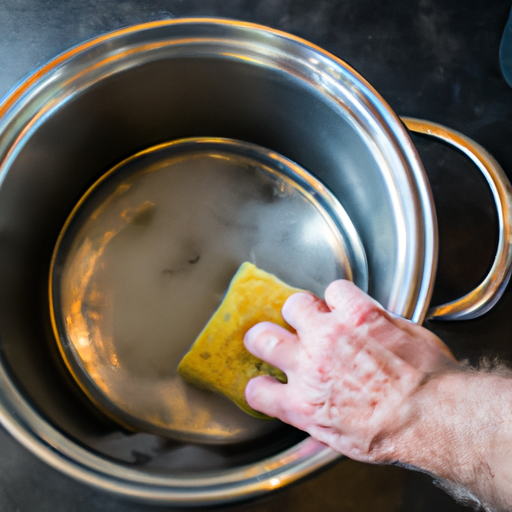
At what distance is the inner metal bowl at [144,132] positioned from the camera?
18.4 inches

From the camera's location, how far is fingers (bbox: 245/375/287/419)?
1.64 feet

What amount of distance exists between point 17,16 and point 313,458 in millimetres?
823

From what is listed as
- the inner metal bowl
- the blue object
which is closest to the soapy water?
the inner metal bowl

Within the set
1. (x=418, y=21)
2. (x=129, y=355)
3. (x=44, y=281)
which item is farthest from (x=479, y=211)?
(x=44, y=281)

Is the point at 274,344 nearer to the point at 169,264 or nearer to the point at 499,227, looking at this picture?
the point at 169,264

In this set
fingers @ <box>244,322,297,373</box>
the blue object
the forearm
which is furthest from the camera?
the blue object

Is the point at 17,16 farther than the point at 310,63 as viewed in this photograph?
Yes

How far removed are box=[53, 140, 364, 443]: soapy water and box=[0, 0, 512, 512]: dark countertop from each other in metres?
0.19

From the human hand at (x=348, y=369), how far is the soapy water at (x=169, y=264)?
7.6 inches

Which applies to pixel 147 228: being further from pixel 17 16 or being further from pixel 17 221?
pixel 17 16

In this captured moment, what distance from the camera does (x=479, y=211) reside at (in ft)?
2.31

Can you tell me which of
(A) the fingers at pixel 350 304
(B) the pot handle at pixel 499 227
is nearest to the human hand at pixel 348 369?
(A) the fingers at pixel 350 304

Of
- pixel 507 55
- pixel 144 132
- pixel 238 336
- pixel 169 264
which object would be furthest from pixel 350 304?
pixel 507 55

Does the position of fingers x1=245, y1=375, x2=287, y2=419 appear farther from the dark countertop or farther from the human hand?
the dark countertop
